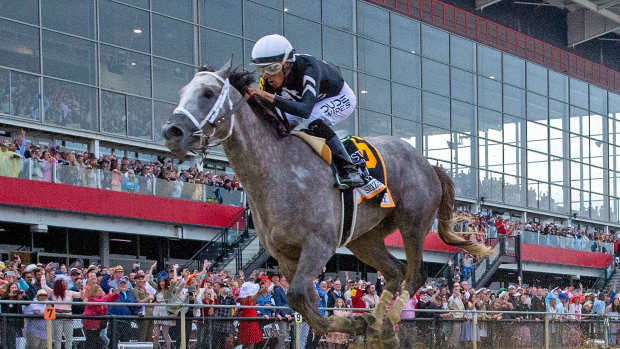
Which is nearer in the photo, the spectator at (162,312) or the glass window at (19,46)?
the spectator at (162,312)

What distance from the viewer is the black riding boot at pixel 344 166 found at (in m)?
7.39

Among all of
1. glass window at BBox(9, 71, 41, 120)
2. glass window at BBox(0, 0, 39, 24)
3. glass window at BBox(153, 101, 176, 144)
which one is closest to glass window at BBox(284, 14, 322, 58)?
glass window at BBox(153, 101, 176, 144)

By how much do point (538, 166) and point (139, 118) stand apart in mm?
25425

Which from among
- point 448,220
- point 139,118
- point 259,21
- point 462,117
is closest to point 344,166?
point 448,220

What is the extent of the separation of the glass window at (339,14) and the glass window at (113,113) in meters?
10.8

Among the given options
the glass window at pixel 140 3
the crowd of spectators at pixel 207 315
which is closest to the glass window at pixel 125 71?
the glass window at pixel 140 3

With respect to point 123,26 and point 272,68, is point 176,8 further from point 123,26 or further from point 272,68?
point 272,68

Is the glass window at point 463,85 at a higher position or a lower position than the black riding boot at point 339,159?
higher

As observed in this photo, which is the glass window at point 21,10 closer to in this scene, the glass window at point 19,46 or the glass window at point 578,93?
the glass window at point 19,46

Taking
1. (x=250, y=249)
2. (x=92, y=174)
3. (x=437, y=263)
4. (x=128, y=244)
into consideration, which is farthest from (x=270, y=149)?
(x=437, y=263)

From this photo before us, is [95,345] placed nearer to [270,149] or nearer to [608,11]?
[270,149]

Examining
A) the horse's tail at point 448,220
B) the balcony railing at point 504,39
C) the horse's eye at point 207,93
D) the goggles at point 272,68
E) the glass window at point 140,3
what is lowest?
the horse's tail at point 448,220

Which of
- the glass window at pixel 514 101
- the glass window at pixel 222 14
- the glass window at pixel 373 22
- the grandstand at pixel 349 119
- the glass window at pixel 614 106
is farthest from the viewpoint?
the glass window at pixel 614 106

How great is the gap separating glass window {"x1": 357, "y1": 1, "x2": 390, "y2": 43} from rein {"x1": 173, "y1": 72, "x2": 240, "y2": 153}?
31.2m
